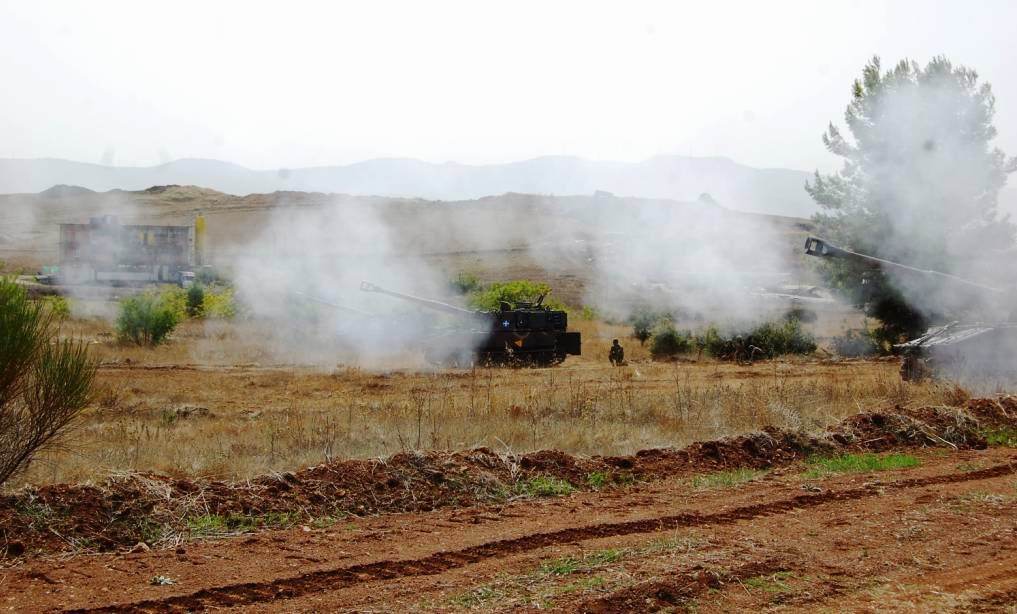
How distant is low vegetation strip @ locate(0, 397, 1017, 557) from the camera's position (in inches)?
269

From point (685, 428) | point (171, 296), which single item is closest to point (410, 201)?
point (171, 296)

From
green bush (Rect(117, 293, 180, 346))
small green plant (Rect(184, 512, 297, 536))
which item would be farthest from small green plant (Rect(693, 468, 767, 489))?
green bush (Rect(117, 293, 180, 346))

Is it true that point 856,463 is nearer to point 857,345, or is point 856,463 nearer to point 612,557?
point 612,557

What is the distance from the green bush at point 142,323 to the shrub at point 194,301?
8486 millimetres

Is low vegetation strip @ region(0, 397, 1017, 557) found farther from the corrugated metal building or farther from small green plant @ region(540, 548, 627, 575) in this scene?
the corrugated metal building

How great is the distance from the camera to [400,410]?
13.0 metres

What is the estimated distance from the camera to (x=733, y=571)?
19.4 feet

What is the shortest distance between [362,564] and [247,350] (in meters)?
19.4

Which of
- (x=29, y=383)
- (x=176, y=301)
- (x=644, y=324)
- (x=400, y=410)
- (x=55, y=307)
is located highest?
(x=55, y=307)

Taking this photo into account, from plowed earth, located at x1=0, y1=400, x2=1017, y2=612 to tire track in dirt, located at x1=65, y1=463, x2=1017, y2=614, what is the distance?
16 millimetres

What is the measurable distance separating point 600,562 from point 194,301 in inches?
1238

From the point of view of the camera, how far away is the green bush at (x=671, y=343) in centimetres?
2664

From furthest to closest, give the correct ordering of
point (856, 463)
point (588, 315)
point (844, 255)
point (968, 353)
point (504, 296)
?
point (588, 315) → point (504, 296) → point (844, 255) → point (968, 353) → point (856, 463)

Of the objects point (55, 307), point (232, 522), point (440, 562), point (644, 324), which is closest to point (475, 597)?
point (440, 562)
